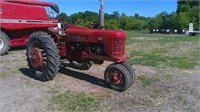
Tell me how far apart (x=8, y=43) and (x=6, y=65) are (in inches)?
119

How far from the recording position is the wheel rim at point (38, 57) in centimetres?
746

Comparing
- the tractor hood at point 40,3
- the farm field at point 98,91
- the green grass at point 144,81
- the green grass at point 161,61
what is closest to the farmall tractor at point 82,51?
the farm field at point 98,91

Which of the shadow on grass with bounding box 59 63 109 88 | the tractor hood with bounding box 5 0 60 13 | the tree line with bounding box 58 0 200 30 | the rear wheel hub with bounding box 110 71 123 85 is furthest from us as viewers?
the tree line with bounding box 58 0 200 30

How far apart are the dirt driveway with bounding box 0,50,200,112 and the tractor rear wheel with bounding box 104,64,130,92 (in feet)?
0.47

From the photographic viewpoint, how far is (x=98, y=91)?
644cm

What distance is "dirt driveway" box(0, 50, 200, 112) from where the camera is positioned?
18.0 feet

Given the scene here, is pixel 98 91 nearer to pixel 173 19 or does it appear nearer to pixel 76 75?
pixel 76 75

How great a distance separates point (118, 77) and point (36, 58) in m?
2.20

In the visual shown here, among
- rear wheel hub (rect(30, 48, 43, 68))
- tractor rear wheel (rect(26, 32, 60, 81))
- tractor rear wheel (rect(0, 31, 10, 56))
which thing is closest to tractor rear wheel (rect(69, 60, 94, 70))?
tractor rear wheel (rect(26, 32, 60, 81))

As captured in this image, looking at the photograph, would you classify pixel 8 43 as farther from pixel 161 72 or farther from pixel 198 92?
pixel 198 92

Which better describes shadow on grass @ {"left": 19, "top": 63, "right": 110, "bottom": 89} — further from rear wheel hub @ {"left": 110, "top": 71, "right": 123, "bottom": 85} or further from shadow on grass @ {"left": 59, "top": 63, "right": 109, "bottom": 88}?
rear wheel hub @ {"left": 110, "top": 71, "right": 123, "bottom": 85}

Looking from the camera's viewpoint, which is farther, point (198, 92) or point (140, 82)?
point (140, 82)

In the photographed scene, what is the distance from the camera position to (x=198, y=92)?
6336mm

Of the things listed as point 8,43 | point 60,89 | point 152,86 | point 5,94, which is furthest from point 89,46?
point 8,43
